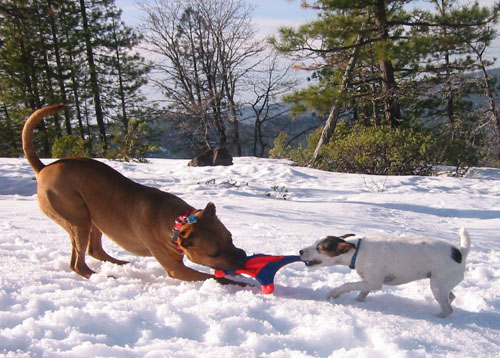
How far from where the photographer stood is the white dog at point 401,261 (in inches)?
98.7

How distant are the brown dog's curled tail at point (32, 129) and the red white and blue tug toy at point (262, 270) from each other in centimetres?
185

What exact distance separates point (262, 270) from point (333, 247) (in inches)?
20.1

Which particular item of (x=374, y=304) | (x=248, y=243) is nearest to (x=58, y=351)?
(x=374, y=304)

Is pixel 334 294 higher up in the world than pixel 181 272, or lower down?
lower down

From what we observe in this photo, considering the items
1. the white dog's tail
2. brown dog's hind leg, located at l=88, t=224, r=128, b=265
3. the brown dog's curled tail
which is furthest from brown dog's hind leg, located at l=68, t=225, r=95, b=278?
the white dog's tail

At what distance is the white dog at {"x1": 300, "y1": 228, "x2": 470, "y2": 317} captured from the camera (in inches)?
98.7

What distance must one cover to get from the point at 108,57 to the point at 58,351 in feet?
85.7

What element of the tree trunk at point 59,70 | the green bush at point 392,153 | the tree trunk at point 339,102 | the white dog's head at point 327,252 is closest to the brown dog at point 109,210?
the white dog's head at point 327,252

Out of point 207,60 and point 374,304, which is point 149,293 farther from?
point 207,60

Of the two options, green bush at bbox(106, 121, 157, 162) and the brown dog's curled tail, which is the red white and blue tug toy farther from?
green bush at bbox(106, 121, 157, 162)

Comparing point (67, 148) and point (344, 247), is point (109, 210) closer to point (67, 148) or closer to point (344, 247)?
point (344, 247)

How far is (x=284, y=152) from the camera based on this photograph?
18.7 meters

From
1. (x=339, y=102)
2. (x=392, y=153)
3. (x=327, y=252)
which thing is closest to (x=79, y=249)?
(x=327, y=252)

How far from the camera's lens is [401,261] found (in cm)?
257
